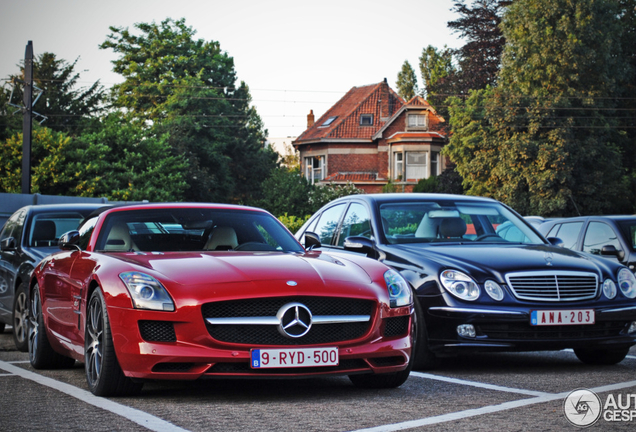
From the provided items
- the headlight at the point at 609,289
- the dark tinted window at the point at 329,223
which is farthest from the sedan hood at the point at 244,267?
the dark tinted window at the point at 329,223

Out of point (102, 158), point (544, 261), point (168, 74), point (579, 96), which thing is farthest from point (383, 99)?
point (544, 261)

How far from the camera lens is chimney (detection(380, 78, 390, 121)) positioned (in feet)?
232

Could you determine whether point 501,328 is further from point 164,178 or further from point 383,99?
point 383,99

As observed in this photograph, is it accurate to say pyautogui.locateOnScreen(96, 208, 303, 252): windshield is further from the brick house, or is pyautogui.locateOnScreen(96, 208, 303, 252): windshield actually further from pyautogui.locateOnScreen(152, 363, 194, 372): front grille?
the brick house

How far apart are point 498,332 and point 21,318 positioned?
5.01m

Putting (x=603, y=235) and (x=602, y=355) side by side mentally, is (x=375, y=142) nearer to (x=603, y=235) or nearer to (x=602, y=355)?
(x=603, y=235)

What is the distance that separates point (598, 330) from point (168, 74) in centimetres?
6214

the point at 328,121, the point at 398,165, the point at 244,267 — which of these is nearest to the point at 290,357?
the point at 244,267

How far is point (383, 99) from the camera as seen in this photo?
71.3m

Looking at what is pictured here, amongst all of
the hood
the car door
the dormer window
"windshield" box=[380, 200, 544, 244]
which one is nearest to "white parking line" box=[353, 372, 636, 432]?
the hood

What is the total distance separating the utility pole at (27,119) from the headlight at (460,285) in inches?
861

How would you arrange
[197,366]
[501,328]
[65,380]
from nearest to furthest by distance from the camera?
[197,366] < [65,380] < [501,328]

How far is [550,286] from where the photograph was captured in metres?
7.89

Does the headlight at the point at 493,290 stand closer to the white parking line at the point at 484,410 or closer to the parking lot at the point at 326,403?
the parking lot at the point at 326,403
